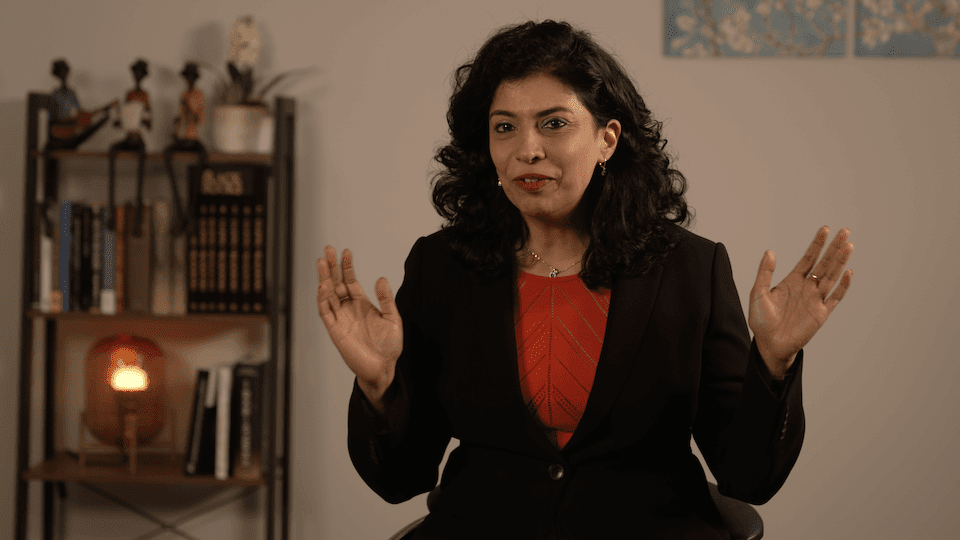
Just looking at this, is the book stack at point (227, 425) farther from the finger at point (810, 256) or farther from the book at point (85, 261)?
the finger at point (810, 256)

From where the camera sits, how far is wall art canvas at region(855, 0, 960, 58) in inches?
89.7

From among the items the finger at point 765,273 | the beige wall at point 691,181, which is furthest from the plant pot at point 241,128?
the finger at point 765,273

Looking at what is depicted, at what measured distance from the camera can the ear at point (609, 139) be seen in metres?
1.21

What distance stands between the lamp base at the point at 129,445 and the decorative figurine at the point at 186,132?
0.61 meters

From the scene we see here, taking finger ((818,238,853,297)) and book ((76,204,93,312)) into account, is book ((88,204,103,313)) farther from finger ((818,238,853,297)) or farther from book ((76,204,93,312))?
finger ((818,238,853,297))

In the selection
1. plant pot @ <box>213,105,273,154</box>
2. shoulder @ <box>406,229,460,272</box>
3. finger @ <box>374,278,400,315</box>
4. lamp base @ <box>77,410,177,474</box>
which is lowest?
lamp base @ <box>77,410,177,474</box>

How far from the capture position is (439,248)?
1.36 m

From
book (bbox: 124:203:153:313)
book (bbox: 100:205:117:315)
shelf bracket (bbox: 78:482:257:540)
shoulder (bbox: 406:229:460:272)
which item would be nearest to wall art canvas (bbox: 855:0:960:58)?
shoulder (bbox: 406:229:460:272)

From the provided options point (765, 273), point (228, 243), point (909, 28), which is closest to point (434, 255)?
point (765, 273)

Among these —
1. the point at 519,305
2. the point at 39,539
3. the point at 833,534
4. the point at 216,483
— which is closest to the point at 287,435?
the point at 216,483

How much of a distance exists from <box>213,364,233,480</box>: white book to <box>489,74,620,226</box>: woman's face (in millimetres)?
1400

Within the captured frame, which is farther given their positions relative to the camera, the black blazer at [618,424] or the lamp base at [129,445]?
the lamp base at [129,445]

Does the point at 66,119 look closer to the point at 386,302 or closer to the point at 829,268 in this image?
the point at 386,302

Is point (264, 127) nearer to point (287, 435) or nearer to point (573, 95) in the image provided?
point (287, 435)
